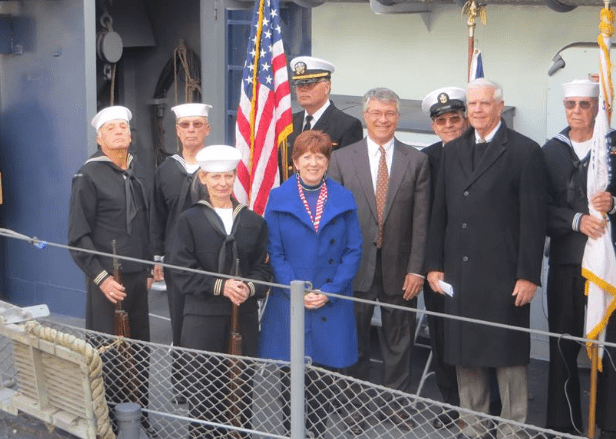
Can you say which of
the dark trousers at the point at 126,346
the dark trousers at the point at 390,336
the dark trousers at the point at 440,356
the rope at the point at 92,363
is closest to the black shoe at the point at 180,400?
the dark trousers at the point at 126,346

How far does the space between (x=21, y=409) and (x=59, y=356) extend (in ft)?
1.69

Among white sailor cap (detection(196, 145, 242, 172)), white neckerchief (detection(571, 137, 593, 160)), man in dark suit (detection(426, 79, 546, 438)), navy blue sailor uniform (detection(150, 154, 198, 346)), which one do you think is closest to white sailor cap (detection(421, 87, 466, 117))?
man in dark suit (detection(426, 79, 546, 438))

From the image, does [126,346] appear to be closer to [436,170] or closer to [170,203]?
[170,203]

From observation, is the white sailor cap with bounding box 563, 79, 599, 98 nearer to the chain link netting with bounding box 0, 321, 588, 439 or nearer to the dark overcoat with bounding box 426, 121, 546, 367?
the dark overcoat with bounding box 426, 121, 546, 367

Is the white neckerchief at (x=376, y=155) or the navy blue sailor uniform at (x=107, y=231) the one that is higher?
the white neckerchief at (x=376, y=155)

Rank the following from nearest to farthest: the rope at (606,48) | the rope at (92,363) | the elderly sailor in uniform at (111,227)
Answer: the rope at (92,363), the rope at (606,48), the elderly sailor in uniform at (111,227)

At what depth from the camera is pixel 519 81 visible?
300 inches

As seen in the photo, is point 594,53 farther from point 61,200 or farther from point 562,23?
point 61,200

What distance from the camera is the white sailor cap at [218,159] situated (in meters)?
5.72

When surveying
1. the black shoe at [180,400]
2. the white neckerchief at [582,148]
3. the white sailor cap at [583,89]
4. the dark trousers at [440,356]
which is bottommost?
the black shoe at [180,400]

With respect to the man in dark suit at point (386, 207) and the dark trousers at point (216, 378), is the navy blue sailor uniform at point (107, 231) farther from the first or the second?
the man in dark suit at point (386, 207)

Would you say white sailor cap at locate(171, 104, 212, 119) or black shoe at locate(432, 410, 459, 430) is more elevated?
white sailor cap at locate(171, 104, 212, 119)

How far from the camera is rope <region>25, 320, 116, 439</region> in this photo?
515 centimetres

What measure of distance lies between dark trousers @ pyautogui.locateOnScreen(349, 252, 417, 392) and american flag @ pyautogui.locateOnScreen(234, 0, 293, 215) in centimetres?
97
